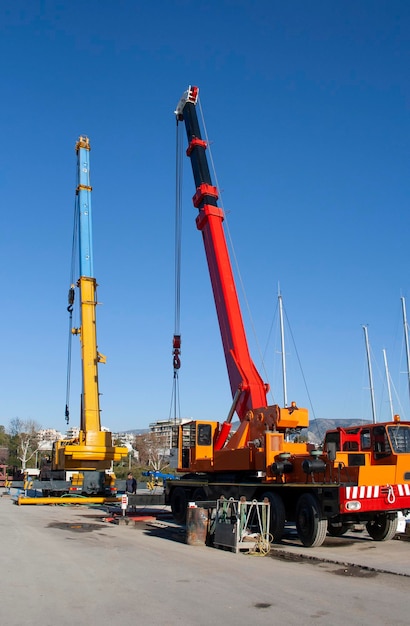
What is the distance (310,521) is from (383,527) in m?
2.20

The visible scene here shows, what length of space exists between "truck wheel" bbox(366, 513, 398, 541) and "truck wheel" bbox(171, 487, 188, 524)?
20.5ft

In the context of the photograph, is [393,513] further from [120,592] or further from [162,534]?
[120,592]

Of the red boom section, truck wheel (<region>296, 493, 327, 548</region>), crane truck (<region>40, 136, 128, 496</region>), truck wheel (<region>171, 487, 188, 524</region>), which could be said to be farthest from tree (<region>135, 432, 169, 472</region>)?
truck wheel (<region>296, 493, 327, 548</region>)

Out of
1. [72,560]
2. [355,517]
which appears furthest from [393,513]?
[72,560]

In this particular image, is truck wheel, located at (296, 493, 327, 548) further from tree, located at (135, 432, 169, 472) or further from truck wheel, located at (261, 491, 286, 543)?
tree, located at (135, 432, 169, 472)

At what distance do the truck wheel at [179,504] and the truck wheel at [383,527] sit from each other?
624 centimetres

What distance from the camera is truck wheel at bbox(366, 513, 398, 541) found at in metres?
13.5

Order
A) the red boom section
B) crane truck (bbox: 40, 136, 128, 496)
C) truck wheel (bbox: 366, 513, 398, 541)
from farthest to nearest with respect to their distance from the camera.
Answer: crane truck (bbox: 40, 136, 128, 496) → the red boom section → truck wheel (bbox: 366, 513, 398, 541)

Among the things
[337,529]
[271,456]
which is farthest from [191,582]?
[337,529]

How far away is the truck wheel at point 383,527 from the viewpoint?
1352cm

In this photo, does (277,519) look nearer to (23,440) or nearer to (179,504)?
(179,504)

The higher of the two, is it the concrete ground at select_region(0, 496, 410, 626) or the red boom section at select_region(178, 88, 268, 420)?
the red boom section at select_region(178, 88, 268, 420)

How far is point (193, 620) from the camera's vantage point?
648cm

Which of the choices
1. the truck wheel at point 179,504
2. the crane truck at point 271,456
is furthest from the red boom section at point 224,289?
the truck wheel at point 179,504
